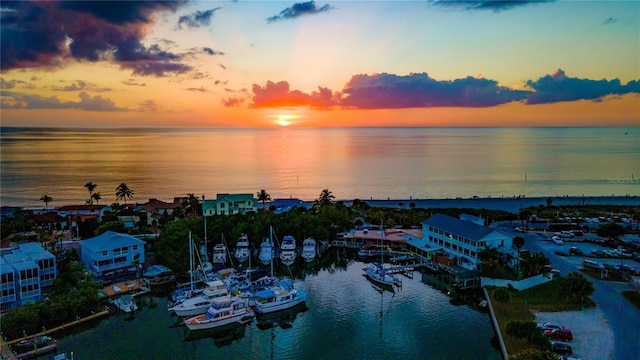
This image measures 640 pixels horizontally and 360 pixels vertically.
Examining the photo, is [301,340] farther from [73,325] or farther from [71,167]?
[71,167]

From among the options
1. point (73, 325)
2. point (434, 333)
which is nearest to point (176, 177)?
point (73, 325)

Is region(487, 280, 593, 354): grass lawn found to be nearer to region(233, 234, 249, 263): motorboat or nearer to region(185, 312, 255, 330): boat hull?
region(185, 312, 255, 330): boat hull

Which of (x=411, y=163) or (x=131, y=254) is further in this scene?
(x=411, y=163)

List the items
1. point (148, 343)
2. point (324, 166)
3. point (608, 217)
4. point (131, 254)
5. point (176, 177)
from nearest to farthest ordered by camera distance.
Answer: point (148, 343), point (131, 254), point (608, 217), point (176, 177), point (324, 166)

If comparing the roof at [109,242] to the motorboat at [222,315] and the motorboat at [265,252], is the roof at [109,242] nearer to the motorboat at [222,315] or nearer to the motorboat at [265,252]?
the motorboat at [265,252]

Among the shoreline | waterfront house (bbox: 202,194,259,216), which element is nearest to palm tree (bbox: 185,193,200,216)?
waterfront house (bbox: 202,194,259,216)

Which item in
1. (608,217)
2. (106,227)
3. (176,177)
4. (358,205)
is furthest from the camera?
(176,177)

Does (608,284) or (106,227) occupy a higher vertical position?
(106,227)
